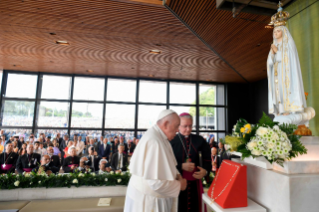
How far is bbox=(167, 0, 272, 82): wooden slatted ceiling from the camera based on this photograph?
3380mm

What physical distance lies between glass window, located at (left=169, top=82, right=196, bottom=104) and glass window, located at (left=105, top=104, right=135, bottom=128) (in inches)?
75.0

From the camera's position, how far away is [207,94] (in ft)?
30.3

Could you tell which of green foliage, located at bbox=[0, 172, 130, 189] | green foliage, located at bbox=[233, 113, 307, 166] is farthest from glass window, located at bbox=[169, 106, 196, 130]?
green foliage, located at bbox=[233, 113, 307, 166]

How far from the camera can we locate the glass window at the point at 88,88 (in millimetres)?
8273

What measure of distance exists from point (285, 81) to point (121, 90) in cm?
723

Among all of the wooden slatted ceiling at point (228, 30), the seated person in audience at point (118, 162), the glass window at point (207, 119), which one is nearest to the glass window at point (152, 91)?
the glass window at point (207, 119)

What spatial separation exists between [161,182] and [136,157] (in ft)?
1.04

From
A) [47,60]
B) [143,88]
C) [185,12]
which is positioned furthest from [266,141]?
[143,88]

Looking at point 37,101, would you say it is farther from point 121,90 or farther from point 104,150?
point 104,150

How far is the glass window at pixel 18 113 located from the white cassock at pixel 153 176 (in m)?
Result: 7.75

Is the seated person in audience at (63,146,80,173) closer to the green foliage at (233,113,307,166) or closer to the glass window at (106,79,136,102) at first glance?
the glass window at (106,79,136,102)

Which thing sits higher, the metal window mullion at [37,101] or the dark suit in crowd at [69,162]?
the metal window mullion at [37,101]

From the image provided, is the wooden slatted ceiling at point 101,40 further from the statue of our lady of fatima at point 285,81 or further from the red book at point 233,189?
the red book at point 233,189

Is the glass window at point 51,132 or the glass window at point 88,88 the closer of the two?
the glass window at point 51,132
